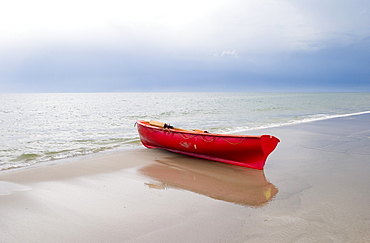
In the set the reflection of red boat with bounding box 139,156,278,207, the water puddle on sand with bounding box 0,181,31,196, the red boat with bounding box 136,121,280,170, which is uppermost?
the red boat with bounding box 136,121,280,170

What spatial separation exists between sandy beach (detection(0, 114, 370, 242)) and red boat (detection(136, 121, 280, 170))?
0.26 metres

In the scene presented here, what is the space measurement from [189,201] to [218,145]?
9.90 feet

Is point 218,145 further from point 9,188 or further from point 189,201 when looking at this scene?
point 9,188

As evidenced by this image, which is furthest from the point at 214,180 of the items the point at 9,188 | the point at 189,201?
the point at 9,188

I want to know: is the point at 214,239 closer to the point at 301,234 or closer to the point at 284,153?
the point at 301,234

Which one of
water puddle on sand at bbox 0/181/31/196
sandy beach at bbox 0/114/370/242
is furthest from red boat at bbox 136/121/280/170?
water puddle on sand at bbox 0/181/31/196

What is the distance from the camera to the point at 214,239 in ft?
11.3

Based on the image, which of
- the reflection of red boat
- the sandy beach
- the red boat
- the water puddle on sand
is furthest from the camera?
the red boat

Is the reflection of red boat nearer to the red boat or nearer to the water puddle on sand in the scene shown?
the red boat

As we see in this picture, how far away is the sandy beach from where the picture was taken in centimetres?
362

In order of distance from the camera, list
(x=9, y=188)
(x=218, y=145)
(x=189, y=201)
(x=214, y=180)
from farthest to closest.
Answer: (x=218, y=145), (x=214, y=180), (x=9, y=188), (x=189, y=201)

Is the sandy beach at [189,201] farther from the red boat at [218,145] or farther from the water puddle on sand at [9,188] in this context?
the red boat at [218,145]

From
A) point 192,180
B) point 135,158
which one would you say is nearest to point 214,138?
point 192,180

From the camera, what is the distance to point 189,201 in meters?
4.83
